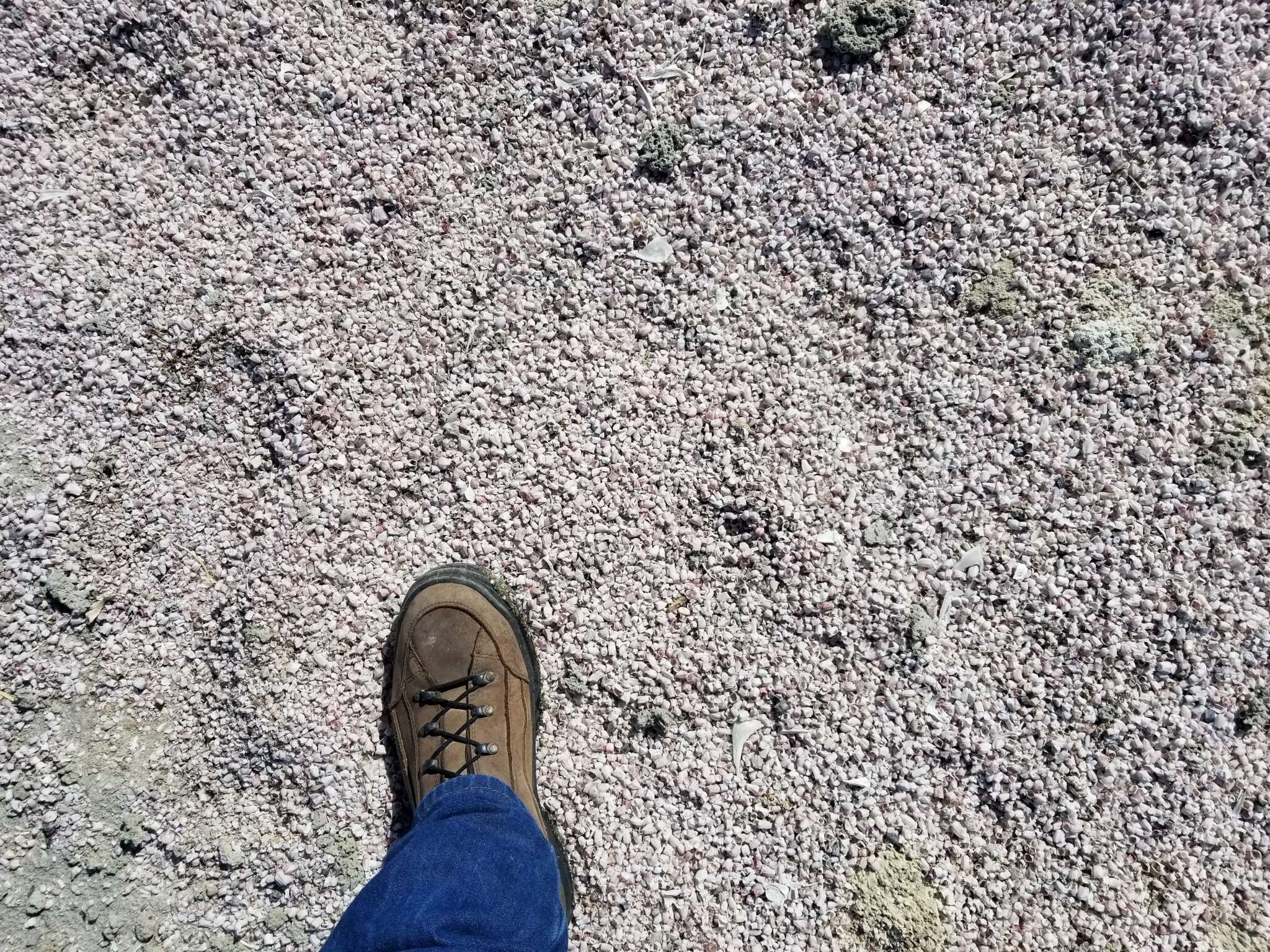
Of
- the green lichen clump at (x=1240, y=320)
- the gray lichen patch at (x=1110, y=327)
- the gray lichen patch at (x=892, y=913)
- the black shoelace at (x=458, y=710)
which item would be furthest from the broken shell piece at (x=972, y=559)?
the black shoelace at (x=458, y=710)

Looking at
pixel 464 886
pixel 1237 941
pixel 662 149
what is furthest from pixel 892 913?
pixel 662 149

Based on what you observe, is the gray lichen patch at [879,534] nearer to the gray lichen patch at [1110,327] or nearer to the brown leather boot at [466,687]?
the gray lichen patch at [1110,327]

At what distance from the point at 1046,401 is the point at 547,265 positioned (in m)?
1.63

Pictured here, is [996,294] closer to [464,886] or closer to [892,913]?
[892,913]

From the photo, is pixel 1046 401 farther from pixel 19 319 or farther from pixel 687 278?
pixel 19 319

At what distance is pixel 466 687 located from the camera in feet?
7.52

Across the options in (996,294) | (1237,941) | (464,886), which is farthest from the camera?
(996,294)

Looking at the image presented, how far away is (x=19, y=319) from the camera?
2314 millimetres

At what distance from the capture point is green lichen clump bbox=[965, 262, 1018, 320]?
2.26m

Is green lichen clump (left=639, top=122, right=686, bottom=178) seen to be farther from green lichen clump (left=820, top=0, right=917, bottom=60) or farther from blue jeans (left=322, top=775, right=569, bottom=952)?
blue jeans (left=322, top=775, right=569, bottom=952)

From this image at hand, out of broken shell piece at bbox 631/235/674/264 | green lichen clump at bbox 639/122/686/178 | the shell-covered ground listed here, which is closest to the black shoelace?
the shell-covered ground

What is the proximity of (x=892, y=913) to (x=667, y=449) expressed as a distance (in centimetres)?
157

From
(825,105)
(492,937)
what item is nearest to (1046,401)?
(825,105)

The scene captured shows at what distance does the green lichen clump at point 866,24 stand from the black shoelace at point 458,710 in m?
2.26
